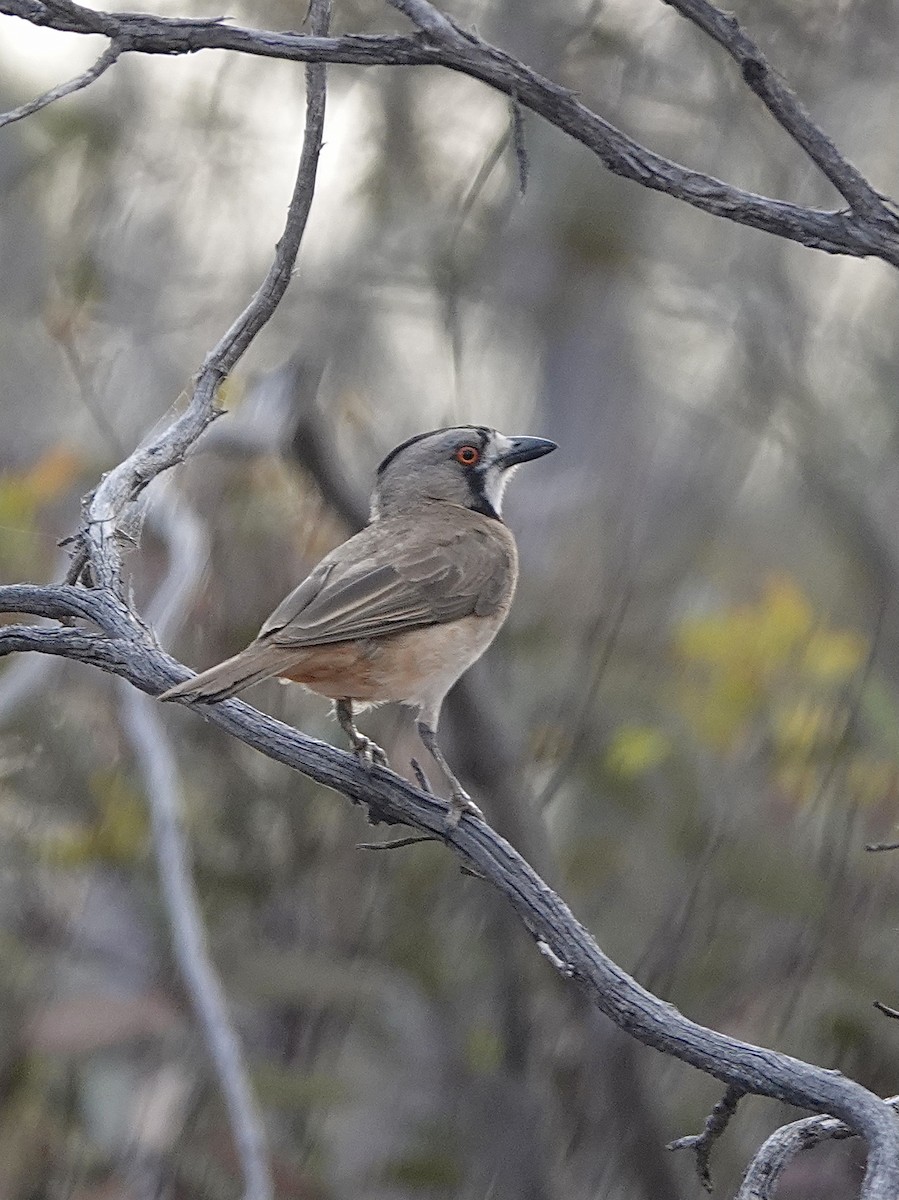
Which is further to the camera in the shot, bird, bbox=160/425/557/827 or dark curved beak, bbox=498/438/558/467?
dark curved beak, bbox=498/438/558/467

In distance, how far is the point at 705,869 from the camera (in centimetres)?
508

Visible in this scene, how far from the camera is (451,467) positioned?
467 cm

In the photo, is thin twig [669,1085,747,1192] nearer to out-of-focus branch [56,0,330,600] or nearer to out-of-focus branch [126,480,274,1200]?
out-of-focus branch [56,0,330,600]

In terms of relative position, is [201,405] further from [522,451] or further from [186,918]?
[522,451]

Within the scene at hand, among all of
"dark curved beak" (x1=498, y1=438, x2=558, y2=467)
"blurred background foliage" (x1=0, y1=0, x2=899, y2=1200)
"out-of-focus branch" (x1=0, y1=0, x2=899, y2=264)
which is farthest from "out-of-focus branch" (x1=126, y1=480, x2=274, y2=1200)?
"out-of-focus branch" (x1=0, y1=0, x2=899, y2=264)

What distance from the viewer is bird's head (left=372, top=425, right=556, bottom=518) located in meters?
4.62

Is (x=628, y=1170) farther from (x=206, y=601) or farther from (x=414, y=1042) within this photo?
(x=206, y=601)

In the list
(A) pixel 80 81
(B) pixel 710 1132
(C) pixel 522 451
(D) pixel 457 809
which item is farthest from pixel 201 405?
(C) pixel 522 451

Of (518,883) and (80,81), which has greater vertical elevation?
(80,81)

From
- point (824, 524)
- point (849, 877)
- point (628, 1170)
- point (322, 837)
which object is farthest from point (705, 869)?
point (824, 524)

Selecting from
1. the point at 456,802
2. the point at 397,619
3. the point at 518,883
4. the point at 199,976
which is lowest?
the point at 199,976

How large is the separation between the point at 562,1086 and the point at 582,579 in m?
2.36

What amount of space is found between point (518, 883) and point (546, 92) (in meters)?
1.25

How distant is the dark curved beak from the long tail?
1.69m
